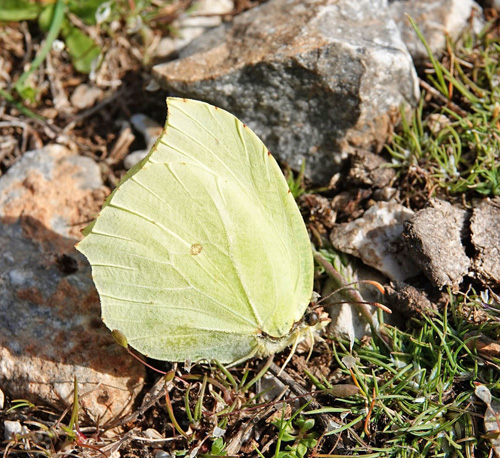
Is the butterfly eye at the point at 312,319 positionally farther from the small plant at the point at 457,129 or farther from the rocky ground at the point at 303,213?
the small plant at the point at 457,129

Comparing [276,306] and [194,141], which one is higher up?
[194,141]

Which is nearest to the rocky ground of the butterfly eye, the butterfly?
the butterfly eye

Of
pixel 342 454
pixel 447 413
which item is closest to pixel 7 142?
pixel 342 454

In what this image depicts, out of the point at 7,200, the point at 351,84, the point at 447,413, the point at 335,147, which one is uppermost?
the point at 351,84

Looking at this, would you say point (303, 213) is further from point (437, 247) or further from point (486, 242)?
point (486, 242)

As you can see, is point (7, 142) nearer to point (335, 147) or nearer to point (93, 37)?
point (93, 37)

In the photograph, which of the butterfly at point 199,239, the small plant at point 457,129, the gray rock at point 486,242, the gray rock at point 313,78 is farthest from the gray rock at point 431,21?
the butterfly at point 199,239
